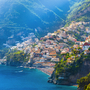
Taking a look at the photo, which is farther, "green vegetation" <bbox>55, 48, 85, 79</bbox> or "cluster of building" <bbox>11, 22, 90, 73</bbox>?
"cluster of building" <bbox>11, 22, 90, 73</bbox>

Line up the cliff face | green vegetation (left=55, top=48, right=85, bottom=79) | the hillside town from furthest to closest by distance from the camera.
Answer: the hillside town → green vegetation (left=55, top=48, right=85, bottom=79) → the cliff face

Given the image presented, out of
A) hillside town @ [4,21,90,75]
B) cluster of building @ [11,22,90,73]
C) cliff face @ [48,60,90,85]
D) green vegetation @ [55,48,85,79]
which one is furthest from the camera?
cluster of building @ [11,22,90,73]

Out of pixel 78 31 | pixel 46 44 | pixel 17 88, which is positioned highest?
pixel 78 31

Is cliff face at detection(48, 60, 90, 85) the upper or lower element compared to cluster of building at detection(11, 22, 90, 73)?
lower

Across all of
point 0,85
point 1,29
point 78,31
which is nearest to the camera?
point 0,85

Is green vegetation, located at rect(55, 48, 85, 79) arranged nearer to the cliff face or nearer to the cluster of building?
the cliff face

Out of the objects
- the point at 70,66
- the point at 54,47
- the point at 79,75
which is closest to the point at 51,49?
the point at 54,47

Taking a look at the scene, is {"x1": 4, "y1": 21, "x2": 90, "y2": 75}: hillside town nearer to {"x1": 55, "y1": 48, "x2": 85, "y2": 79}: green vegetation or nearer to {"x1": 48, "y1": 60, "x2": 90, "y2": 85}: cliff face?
{"x1": 55, "y1": 48, "x2": 85, "y2": 79}: green vegetation

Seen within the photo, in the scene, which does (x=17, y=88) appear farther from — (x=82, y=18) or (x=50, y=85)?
(x=82, y=18)

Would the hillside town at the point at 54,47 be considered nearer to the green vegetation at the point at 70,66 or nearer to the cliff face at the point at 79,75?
the green vegetation at the point at 70,66

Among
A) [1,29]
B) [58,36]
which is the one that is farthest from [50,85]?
[1,29]

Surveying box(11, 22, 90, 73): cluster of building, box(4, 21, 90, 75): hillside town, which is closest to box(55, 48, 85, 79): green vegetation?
box(4, 21, 90, 75): hillside town
